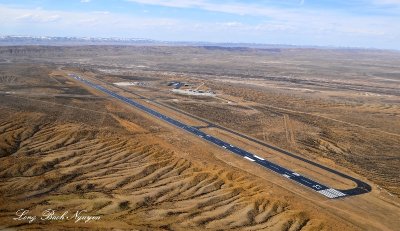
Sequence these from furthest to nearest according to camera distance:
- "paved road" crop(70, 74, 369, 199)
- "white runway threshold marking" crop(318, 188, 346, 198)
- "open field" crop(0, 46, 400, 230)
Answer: "paved road" crop(70, 74, 369, 199) < "white runway threshold marking" crop(318, 188, 346, 198) < "open field" crop(0, 46, 400, 230)

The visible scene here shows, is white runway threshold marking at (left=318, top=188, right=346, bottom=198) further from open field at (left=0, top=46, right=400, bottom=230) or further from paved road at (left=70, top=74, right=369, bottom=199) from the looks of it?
open field at (left=0, top=46, right=400, bottom=230)

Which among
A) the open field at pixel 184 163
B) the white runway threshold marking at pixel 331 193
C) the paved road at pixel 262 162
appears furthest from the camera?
the paved road at pixel 262 162

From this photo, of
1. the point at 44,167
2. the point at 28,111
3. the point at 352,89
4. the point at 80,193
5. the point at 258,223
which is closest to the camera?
the point at 258,223

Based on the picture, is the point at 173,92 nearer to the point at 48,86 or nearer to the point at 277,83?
the point at 48,86

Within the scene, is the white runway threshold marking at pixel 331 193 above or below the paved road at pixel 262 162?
below

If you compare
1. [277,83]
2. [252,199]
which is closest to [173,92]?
[277,83]

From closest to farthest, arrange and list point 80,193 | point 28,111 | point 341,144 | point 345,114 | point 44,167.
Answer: point 80,193
point 44,167
point 341,144
point 28,111
point 345,114

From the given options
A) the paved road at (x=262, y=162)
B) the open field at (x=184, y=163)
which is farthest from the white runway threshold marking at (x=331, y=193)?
the open field at (x=184, y=163)

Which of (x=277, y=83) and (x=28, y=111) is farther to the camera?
(x=277, y=83)

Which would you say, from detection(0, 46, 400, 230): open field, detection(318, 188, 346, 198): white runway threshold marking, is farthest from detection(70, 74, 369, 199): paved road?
detection(0, 46, 400, 230): open field

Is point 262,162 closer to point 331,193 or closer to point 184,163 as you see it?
point 184,163

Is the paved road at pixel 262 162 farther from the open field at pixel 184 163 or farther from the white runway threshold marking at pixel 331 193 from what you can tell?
the open field at pixel 184 163
